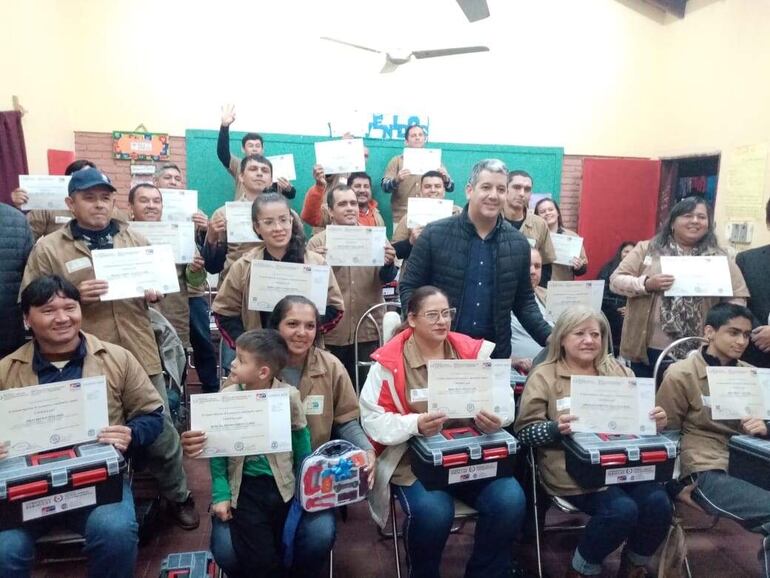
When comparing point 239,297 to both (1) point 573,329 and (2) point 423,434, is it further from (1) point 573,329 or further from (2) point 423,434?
(1) point 573,329

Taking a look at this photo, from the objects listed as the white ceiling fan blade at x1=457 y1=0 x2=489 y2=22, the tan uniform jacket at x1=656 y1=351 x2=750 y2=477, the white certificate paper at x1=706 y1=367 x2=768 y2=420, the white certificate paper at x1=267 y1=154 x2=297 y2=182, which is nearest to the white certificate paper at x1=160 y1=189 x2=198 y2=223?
the white certificate paper at x1=267 y1=154 x2=297 y2=182

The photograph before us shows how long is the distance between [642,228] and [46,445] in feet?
25.9

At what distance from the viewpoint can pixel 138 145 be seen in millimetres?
6930

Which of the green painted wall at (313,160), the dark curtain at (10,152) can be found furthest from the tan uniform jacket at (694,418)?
the dark curtain at (10,152)

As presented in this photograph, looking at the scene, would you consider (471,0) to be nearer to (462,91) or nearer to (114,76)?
(462,91)

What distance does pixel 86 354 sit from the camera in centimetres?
224

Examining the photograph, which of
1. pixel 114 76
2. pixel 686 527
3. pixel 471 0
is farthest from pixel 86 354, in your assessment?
pixel 114 76

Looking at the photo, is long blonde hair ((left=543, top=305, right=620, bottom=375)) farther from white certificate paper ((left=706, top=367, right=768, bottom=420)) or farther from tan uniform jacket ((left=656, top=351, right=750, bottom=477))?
white certificate paper ((left=706, top=367, right=768, bottom=420))

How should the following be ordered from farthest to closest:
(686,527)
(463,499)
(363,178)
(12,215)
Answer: (363,178)
(686,527)
(12,215)
(463,499)

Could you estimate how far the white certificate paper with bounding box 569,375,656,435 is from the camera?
7.64 ft

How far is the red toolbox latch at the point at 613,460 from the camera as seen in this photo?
86.4 inches

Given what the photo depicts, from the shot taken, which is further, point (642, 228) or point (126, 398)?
point (642, 228)

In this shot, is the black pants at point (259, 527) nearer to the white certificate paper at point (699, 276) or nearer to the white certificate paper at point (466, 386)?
the white certificate paper at point (466, 386)

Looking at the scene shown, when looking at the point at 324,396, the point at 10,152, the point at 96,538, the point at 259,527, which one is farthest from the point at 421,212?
the point at 10,152
